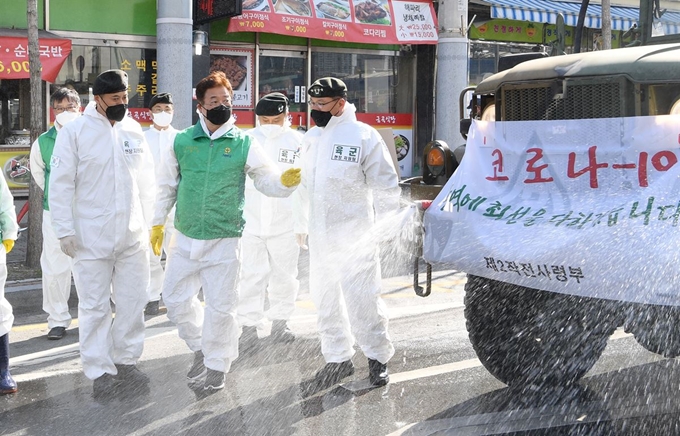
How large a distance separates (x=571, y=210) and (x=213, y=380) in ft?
7.86

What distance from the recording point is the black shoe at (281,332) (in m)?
6.78

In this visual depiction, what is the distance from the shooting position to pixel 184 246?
5539 millimetres

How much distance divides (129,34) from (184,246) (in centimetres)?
912

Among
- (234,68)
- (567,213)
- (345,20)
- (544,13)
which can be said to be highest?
(544,13)

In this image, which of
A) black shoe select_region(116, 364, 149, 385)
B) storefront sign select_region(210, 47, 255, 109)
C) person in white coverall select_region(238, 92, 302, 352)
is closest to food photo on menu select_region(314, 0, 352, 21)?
storefront sign select_region(210, 47, 255, 109)

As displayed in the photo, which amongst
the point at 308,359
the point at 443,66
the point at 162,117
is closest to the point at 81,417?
the point at 308,359

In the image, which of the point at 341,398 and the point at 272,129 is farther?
the point at 272,129

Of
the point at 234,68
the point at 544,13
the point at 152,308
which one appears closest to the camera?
the point at 152,308

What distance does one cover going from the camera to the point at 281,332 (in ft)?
22.5

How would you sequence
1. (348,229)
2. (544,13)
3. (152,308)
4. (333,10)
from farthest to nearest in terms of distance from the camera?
(544,13) < (333,10) < (152,308) < (348,229)

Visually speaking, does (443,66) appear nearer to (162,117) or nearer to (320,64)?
(320,64)

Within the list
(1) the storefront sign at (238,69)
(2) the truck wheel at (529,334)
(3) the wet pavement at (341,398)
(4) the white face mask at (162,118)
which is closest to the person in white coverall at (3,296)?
(3) the wet pavement at (341,398)

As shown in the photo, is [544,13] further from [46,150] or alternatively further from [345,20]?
[46,150]

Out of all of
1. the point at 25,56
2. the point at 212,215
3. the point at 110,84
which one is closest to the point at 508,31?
the point at 25,56
